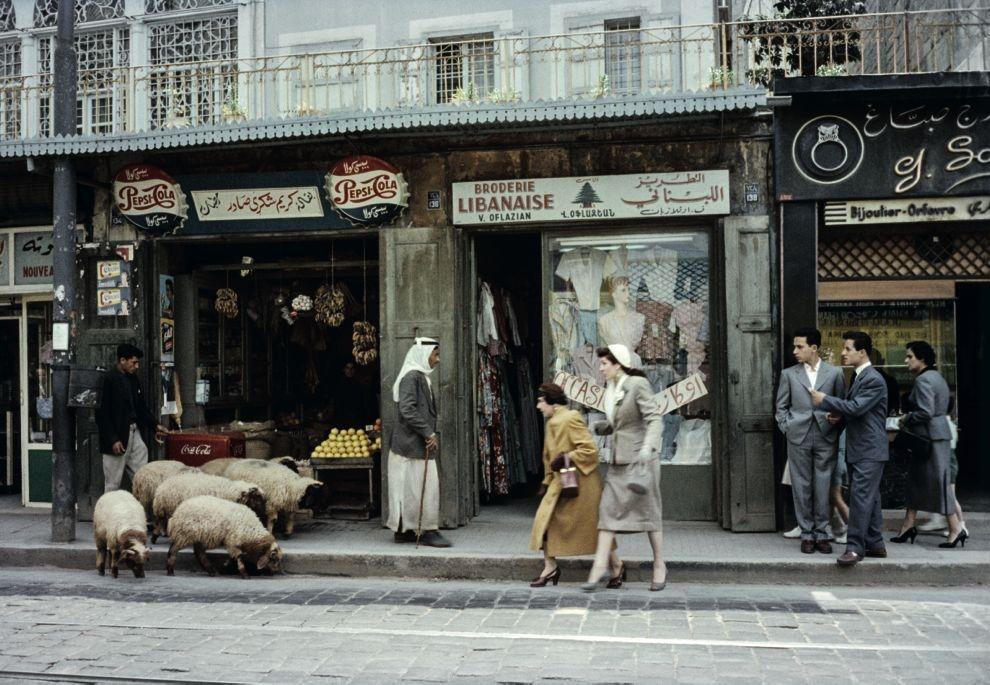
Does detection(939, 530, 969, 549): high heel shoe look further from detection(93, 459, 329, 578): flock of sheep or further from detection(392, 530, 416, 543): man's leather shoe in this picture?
detection(93, 459, 329, 578): flock of sheep

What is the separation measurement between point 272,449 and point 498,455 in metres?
3.11

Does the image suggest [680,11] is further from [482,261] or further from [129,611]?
[129,611]

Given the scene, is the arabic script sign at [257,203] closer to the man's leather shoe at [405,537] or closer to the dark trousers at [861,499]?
the man's leather shoe at [405,537]

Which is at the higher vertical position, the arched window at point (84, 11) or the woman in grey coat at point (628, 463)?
the arched window at point (84, 11)

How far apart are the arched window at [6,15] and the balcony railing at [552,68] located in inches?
39.3

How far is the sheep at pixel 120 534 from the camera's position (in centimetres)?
836

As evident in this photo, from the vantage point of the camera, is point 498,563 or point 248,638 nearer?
point 248,638

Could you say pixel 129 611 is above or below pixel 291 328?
below

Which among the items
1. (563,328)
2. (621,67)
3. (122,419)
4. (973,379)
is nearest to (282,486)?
(122,419)

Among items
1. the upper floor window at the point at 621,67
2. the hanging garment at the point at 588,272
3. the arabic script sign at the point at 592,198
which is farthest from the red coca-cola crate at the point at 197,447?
the upper floor window at the point at 621,67

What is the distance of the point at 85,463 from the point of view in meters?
11.3

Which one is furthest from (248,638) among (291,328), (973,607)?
(291,328)

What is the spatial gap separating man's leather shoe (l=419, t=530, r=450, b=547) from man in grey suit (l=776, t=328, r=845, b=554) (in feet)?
11.1

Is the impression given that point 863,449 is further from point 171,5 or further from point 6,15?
point 6,15
